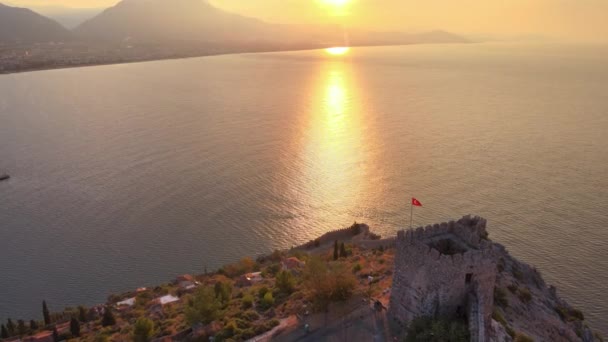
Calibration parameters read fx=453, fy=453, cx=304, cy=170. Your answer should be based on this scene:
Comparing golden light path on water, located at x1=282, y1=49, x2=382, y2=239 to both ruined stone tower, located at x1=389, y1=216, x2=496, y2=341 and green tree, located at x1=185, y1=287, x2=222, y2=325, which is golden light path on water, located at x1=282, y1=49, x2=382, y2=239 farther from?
ruined stone tower, located at x1=389, y1=216, x2=496, y2=341

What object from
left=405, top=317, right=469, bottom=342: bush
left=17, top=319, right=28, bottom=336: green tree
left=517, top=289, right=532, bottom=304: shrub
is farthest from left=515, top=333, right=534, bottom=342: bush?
left=17, top=319, right=28, bottom=336: green tree

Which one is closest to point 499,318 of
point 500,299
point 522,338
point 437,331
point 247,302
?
point 522,338

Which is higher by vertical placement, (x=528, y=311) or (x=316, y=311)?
(x=316, y=311)

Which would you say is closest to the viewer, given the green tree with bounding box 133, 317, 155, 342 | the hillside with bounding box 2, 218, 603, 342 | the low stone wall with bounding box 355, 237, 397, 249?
the hillside with bounding box 2, 218, 603, 342

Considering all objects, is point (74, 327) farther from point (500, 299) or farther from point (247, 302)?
point (500, 299)

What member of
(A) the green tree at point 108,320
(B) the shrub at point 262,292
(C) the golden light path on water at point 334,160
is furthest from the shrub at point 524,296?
(A) the green tree at point 108,320

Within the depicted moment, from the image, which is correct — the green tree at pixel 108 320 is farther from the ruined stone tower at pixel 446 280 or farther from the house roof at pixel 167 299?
the ruined stone tower at pixel 446 280

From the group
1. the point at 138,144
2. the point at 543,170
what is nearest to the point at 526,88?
the point at 543,170
